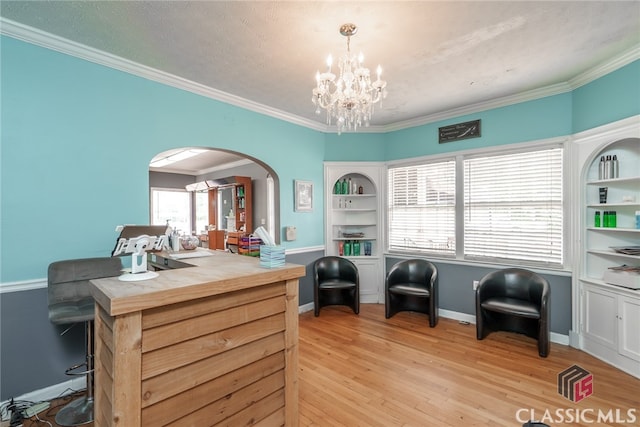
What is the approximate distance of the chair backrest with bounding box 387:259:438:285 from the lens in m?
4.18

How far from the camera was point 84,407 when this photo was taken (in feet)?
7.36

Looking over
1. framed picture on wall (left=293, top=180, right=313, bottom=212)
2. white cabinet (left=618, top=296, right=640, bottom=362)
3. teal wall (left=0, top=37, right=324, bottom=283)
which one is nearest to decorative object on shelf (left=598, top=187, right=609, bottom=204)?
white cabinet (left=618, top=296, right=640, bottom=362)

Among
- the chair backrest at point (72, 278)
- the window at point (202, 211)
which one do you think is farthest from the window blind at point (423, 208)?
the window at point (202, 211)

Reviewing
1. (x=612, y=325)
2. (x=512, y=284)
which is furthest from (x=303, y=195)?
(x=612, y=325)

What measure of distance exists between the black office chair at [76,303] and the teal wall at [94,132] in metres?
0.23

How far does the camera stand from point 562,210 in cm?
344

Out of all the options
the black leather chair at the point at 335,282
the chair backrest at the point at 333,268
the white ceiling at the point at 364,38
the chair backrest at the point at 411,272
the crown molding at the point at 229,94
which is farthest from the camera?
the chair backrest at the point at 333,268

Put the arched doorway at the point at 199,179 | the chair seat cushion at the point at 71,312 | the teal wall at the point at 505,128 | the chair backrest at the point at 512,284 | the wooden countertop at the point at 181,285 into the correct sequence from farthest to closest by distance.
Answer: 1. the arched doorway at the point at 199,179
2. the teal wall at the point at 505,128
3. the chair backrest at the point at 512,284
4. the chair seat cushion at the point at 71,312
5. the wooden countertop at the point at 181,285

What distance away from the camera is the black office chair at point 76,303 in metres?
2.08

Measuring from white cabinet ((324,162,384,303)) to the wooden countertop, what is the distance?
309 centimetres

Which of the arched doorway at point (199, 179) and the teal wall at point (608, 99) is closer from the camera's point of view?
the teal wall at point (608, 99)

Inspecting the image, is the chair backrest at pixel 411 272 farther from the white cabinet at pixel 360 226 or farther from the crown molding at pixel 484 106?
the crown molding at pixel 484 106

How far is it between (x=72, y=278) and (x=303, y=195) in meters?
2.94

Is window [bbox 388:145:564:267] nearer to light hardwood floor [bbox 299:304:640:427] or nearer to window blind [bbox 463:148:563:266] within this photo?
window blind [bbox 463:148:563:266]
